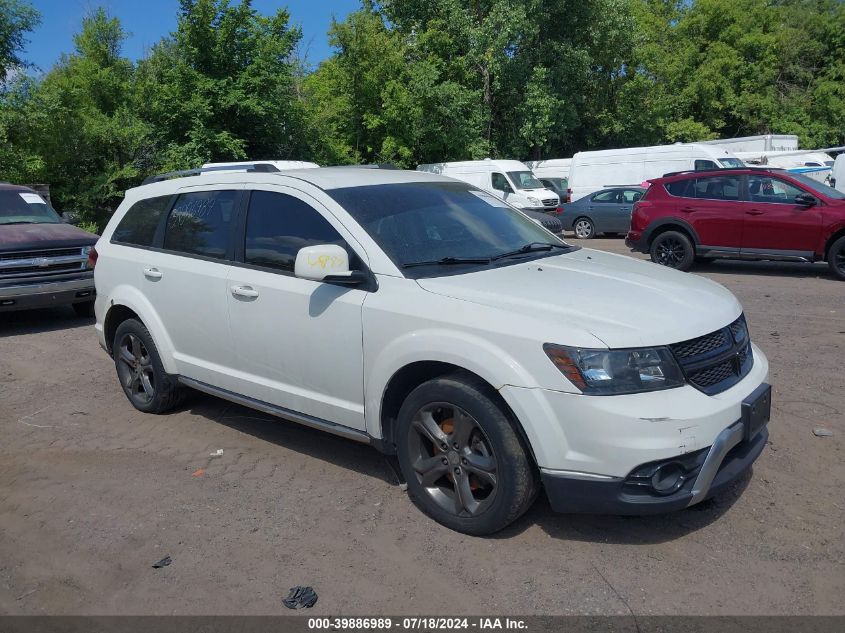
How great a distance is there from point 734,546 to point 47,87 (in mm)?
22771

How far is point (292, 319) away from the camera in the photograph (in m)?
4.34

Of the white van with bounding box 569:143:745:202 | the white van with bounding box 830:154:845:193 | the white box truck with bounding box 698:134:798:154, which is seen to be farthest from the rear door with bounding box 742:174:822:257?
the white box truck with bounding box 698:134:798:154

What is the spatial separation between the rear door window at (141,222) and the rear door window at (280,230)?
1.19 meters

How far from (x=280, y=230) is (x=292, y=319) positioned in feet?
1.98

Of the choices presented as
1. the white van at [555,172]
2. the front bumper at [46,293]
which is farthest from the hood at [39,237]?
the white van at [555,172]

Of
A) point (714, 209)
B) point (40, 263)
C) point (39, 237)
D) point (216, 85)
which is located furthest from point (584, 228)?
point (40, 263)

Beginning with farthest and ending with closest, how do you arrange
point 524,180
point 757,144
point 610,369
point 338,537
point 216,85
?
1. point 757,144
2. point 524,180
3. point 216,85
4. point 338,537
5. point 610,369

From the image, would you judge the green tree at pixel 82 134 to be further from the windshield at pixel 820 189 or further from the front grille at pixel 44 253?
the windshield at pixel 820 189

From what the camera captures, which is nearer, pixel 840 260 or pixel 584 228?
pixel 840 260

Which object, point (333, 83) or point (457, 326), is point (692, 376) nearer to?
point (457, 326)

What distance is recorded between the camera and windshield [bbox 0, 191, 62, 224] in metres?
10.3

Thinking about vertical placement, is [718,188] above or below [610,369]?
above

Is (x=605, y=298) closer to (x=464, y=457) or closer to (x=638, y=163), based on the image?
(x=464, y=457)

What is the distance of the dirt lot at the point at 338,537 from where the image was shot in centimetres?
327
